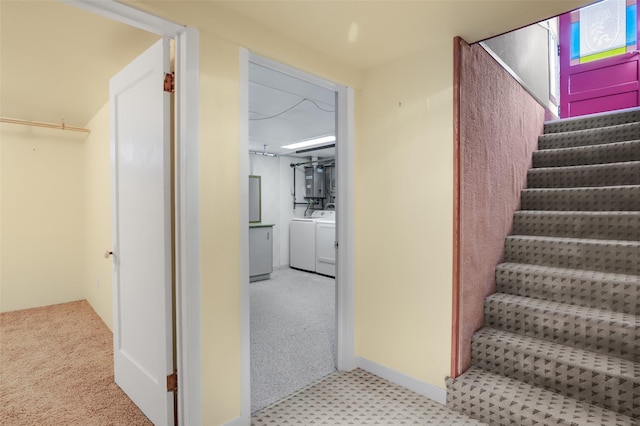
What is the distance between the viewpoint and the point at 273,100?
321cm

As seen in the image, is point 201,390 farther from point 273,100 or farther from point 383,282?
point 273,100

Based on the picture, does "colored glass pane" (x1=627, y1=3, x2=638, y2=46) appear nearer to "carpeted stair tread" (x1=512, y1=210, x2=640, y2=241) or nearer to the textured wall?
the textured wall

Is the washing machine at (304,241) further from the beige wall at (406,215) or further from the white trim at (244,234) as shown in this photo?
the white trim at (244,234)

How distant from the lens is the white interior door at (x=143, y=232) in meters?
1.62

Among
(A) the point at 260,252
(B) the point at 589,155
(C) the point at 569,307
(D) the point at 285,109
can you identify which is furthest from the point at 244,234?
(A) the point at 260,252

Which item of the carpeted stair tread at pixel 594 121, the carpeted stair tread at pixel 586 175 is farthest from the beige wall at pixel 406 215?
the carpeted stair tread at pixel 594 121

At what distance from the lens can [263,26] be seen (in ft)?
5.89

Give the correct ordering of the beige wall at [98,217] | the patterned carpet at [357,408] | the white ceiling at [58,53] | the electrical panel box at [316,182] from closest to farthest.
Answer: the white ceiling at [58,53] < the patterned carpet at [357,408] < the beige wall at [98,217] < the electrical panel box at [316,182]

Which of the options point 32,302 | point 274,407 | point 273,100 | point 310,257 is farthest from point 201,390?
point 310,257

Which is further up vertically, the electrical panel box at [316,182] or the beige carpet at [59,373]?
the electrical panel box at [316,182]

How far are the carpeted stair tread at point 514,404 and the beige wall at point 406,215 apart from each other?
0.14m

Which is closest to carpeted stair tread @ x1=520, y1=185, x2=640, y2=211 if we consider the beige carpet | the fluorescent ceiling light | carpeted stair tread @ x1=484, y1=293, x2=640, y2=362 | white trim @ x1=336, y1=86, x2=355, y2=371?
carpeted stair tread @ x1=484, y1=293, x2=640, y2=362

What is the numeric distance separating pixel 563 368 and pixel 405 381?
881mm

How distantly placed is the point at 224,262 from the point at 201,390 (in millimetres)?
614
